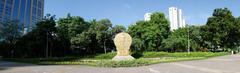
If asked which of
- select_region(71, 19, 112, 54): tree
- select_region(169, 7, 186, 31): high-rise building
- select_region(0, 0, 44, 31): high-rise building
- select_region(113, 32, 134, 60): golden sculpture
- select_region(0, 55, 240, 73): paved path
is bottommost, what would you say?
select_region(0, 55, 240, 73): paved path

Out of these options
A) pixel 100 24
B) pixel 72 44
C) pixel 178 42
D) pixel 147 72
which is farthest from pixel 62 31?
pixel 147 72

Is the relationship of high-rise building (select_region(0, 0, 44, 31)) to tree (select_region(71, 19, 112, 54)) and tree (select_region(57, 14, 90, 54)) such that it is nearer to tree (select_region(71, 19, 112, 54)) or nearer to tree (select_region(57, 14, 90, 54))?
tree (select_region(57, 14, 90, 54))

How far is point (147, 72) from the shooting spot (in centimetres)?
1906

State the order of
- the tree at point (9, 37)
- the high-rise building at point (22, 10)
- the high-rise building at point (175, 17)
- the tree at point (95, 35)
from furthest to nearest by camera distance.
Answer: the high-rise building at point (22, 10), the high-rise building at point (175, 17), the tree at point (9, 37), the tree at point (95, 35)

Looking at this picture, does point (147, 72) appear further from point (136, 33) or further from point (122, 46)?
point (136, 33)

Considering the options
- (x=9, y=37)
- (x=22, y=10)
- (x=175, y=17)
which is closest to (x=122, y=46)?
(x=9, y=37)

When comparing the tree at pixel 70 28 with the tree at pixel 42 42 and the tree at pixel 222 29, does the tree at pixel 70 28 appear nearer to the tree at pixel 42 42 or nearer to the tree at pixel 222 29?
the tree at pixel 42 42

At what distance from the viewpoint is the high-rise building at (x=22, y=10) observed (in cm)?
11413

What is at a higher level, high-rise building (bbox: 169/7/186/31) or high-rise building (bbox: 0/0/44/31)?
high-rise building (bbox: 0/0/44/31)

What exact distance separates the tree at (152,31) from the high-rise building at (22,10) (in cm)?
6001

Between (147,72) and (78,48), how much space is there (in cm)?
5136

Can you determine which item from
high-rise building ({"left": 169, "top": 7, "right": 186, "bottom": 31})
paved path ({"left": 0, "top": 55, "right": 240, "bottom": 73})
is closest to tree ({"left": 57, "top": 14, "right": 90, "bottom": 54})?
high-rise building ({"left": 169, "top": 7, "right": 186, "bottom": 31})

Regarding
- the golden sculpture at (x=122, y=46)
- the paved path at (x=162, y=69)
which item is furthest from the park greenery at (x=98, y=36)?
the paved path at (x=162, y=69)

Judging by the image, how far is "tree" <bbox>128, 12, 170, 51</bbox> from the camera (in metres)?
63.5
